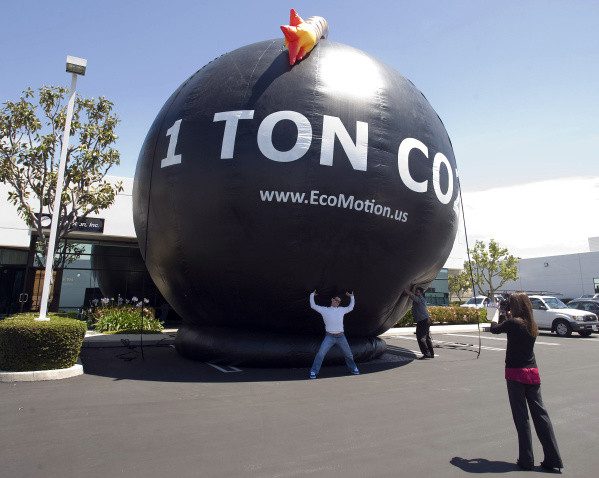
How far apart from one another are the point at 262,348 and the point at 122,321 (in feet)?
26.6

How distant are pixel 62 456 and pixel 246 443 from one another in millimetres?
1589

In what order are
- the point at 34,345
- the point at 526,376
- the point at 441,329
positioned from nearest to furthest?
the point at 526,376, the point at 34,345, the point at 441,329

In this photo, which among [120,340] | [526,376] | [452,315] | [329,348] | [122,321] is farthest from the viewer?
[452,315]

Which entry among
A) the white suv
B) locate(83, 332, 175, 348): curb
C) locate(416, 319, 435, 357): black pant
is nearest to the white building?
the white suv

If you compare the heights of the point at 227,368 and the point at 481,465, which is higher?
the point at 481,465

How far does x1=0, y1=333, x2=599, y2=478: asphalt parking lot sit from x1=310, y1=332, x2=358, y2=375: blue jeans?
26 centimetres

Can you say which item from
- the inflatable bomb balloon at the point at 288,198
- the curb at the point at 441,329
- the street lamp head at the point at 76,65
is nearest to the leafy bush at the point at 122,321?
the inflatable bomb balloon at the point at 288,198

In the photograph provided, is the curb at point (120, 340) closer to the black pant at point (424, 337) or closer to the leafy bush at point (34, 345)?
the leafy bush at point (34, 345)

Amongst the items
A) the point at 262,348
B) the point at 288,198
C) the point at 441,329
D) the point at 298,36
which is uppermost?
the point at 298,36

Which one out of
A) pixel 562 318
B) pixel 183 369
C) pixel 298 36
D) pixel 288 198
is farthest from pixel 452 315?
pixel 298 36

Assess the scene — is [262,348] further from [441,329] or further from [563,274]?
[563,274]

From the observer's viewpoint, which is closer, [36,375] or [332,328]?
[36,375]

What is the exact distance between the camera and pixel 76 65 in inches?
342

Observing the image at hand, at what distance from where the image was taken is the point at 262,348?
7.81m
